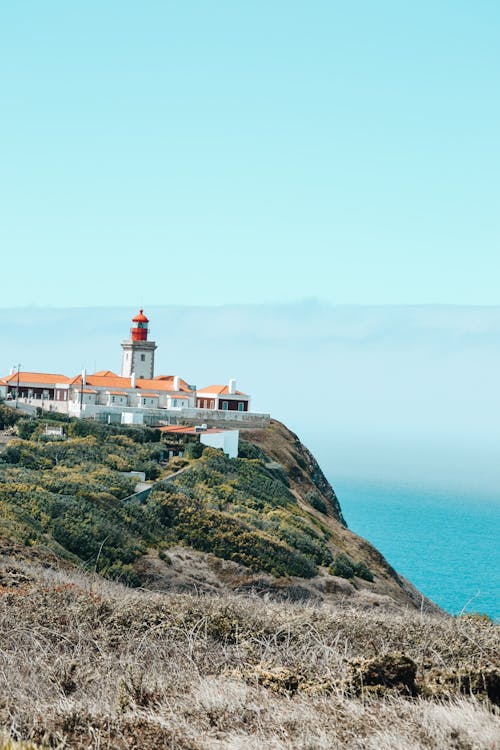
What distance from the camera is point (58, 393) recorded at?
2692 inches

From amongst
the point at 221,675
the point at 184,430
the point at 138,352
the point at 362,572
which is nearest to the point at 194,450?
the point at 184,430

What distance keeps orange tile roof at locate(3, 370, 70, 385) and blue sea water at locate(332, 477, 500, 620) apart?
101 ft

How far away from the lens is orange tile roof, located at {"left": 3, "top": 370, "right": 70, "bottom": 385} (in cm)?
6894

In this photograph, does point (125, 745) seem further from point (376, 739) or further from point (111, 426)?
point (111, 426)

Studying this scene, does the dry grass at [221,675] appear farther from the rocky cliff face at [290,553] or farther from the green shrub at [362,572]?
the green shrub at [362,572]

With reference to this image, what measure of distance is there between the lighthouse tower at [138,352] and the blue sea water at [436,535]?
26.9 metres

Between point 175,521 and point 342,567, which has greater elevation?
point 175,521

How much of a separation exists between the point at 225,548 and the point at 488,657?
88.8 feet

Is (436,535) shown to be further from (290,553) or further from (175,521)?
(175,521)

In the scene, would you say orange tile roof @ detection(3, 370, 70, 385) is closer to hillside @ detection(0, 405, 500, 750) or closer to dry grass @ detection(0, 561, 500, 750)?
hillside @ detection(0, 405, 500, 750)

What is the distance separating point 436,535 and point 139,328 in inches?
2020

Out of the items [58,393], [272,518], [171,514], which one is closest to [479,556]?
[58,393]

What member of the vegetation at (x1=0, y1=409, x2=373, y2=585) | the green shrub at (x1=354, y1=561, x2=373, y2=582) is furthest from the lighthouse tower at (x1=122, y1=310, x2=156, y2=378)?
the green shrub at (x1=354, y1=561, x2=373, y2=582)

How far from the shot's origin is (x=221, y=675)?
1217 cm
